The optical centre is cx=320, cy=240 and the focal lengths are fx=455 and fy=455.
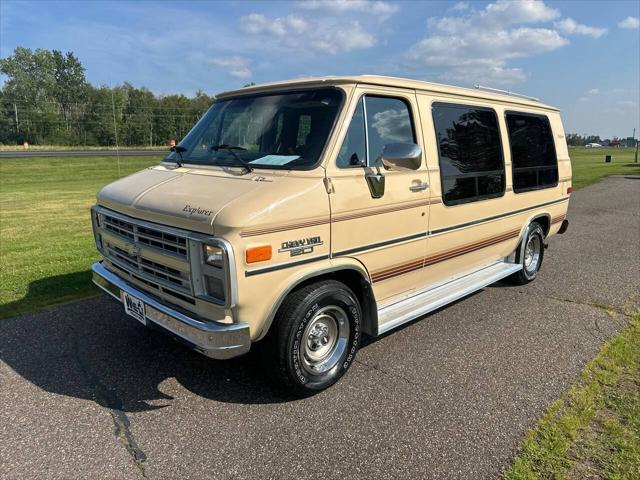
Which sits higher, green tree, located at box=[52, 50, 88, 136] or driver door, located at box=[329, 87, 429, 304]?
green tree, located at box=[52, 50, 88, 136]

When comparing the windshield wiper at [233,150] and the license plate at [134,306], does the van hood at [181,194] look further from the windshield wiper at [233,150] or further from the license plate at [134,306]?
the license plate at [134,306]

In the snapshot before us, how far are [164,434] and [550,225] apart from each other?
5.97m

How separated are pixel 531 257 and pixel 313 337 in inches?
168

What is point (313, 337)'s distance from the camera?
12.0ft

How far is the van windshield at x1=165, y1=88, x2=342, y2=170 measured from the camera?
3611mm

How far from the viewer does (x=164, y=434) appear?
3082mm

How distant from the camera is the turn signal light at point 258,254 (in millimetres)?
2984

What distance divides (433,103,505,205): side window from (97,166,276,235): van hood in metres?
2.01

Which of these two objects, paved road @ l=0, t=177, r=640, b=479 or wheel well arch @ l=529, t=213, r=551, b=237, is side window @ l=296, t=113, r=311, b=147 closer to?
paved road @ l=0, t=177, r=640, b=479

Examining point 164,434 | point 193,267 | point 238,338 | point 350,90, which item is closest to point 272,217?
point 193,267


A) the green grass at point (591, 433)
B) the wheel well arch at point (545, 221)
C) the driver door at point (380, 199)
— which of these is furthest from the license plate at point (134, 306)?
the wheel well arch at point (545, 221)

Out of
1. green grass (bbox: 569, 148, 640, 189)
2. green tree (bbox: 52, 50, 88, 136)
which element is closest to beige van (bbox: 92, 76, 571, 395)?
green grass (bbox: 569, 148, 640, 189)

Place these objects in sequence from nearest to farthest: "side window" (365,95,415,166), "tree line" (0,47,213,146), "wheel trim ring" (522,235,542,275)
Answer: "side window" (365,95,415,166), "wheel trim ring" (522,235,542,275), "tree line" (0,47,213,146)

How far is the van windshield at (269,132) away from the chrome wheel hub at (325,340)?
1203 mm
